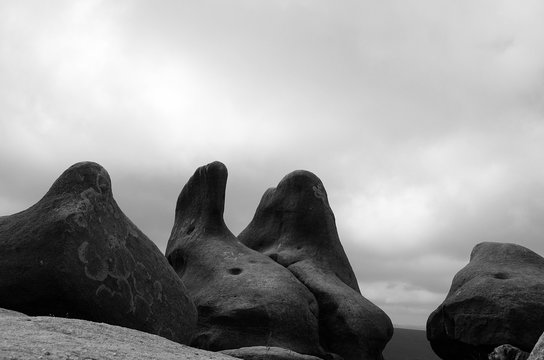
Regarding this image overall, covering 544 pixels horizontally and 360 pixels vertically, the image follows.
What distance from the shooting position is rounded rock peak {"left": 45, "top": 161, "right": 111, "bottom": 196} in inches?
576

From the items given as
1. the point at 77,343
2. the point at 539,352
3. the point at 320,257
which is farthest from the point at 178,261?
the point at 539,352

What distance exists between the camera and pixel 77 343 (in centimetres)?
834

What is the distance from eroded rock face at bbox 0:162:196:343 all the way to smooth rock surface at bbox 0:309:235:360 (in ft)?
10.8

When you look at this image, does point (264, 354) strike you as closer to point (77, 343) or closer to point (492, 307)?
point (77, 343)

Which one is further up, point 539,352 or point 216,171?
point 216,171

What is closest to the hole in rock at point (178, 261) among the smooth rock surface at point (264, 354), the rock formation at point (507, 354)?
the smooth rock surface at point (264, 354)

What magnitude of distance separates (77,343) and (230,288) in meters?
12.4

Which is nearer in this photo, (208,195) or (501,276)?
(501,276)

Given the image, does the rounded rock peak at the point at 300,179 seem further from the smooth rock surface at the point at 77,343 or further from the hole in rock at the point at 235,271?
the smooth rock surface at the point at 77,343

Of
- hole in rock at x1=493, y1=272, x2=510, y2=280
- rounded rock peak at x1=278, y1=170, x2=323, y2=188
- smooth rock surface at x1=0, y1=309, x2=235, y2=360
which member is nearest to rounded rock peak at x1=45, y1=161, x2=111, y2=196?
smooth rock surface at x1=0, y1=309, x2=235, y2=360

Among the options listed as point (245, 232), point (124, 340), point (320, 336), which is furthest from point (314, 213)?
point (124, 340)

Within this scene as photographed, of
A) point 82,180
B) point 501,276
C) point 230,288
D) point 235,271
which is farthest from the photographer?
point 501,276

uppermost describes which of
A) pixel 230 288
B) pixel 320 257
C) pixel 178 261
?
pixel 320 257

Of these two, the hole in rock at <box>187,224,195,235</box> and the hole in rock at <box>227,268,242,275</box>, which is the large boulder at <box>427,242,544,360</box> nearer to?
the hole in rock at <box>227,268,242,275</box>
